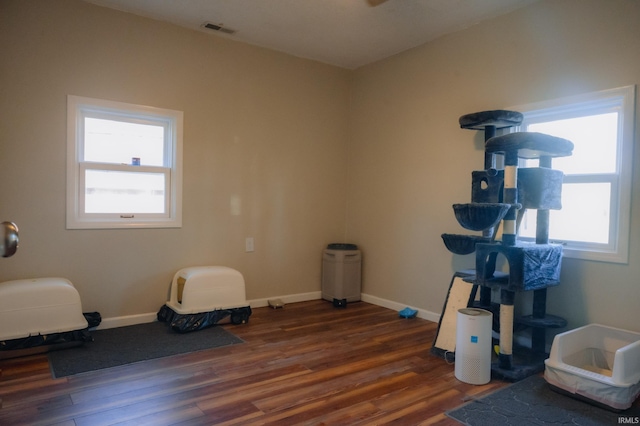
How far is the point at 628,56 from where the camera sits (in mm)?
2676

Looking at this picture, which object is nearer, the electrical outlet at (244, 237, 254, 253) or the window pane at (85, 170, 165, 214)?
the window pane at (85, 170, 165, 214)

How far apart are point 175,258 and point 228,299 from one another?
625 millimetres

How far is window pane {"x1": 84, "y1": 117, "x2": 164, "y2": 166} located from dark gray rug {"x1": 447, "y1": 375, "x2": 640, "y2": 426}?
3063 mm

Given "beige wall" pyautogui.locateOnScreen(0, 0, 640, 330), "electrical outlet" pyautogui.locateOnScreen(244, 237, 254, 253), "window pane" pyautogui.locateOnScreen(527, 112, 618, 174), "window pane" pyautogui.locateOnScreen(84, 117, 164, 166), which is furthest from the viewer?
"electrical outlet" pyautogui.locateOnScreen(244, 237, 254, 253)

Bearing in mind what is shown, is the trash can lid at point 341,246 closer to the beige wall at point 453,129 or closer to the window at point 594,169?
the beige wall at point 453,129

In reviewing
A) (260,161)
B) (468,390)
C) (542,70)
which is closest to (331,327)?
(468,390)

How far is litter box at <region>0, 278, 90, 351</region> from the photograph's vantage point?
2.76m

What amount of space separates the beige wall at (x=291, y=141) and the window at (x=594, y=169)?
0.28 ft

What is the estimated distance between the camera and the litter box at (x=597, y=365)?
2.18 metres

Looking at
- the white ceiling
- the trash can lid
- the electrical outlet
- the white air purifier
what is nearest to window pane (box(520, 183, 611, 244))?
the white air purifier

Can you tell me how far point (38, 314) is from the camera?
2846 millimetres

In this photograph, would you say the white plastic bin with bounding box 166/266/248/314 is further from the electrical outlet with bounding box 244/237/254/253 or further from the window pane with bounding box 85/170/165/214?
the window pane with bounding box 85/170/165/214

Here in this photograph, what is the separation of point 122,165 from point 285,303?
6.75ft

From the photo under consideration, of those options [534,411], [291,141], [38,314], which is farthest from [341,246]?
[38,314]
